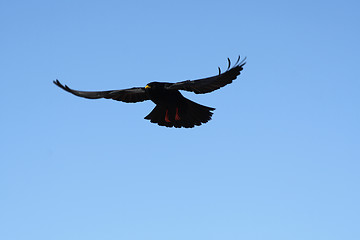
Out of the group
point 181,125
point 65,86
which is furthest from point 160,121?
point 65,86

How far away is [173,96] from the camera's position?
1401cm

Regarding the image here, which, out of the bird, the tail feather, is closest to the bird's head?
the bird

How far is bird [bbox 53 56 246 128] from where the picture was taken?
13.4 meters

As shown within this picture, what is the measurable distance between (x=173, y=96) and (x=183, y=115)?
2.23 ft

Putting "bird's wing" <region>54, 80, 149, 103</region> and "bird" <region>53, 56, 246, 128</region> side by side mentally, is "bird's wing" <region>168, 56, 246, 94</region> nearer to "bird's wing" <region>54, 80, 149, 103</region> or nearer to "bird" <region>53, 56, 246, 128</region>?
"bird" <region>53, 56, 246, 128</region>

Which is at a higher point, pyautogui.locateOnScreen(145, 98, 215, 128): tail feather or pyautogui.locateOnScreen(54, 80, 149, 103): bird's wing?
pyautogui.locateOnScreen(54, 80, 149, 103): bird's wing

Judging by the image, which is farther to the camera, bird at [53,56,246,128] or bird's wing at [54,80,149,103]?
bird's wing at [54,80,149,103]

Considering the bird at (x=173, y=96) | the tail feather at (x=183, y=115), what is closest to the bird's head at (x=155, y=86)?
the bird at (x=173, y=96)

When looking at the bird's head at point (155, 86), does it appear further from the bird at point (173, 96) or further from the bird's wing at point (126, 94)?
the bird's wing at point (126, 94)

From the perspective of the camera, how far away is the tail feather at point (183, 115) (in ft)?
47.0

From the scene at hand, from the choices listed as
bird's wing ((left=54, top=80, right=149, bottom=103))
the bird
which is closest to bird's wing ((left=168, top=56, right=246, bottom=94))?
the bird

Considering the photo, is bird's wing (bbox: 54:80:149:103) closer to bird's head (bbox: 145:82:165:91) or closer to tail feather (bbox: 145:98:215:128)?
tail feather (bbox: 145:98:215:128)

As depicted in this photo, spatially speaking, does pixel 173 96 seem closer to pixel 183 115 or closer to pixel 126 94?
pixel 183 115

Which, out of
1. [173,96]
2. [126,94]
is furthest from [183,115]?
[126,94]
